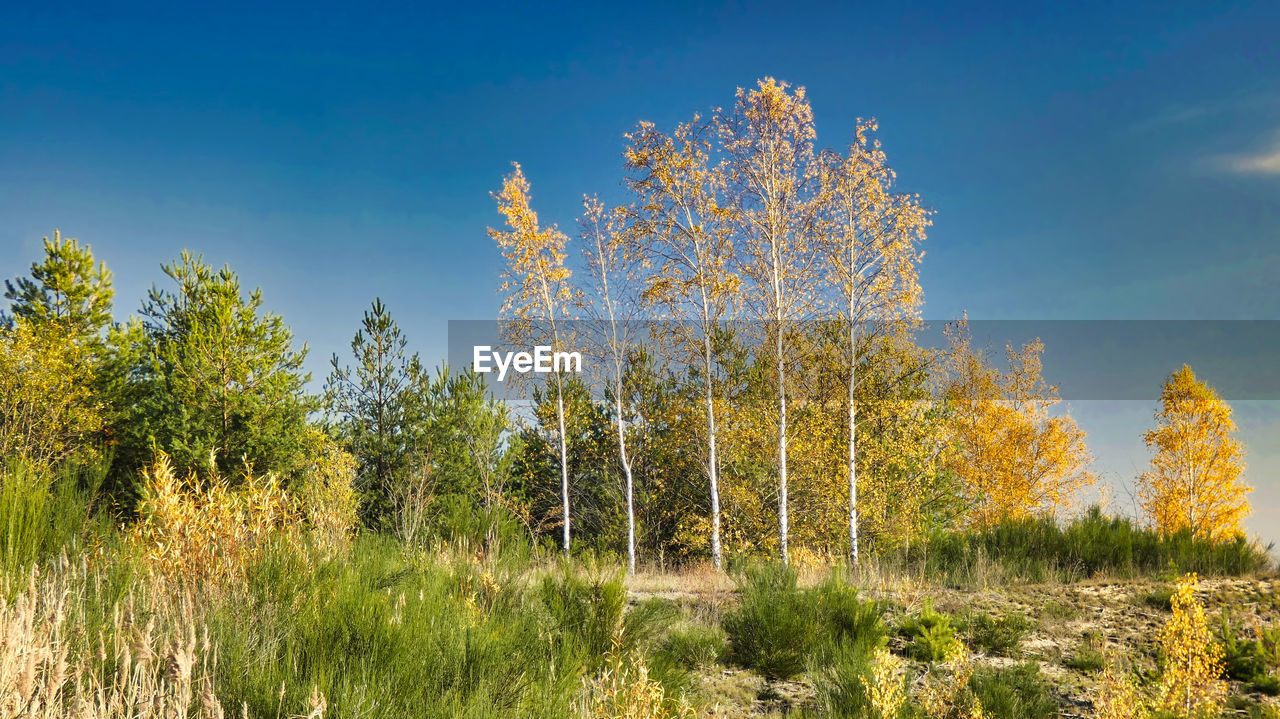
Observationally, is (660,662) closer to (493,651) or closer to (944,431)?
(493,651)

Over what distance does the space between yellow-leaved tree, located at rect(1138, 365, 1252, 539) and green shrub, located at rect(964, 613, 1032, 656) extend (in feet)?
63.5

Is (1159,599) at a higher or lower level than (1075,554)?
lower

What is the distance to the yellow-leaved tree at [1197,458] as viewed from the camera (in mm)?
22062

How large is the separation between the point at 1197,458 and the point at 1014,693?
22366 mm

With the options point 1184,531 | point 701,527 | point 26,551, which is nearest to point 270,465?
point 701,527

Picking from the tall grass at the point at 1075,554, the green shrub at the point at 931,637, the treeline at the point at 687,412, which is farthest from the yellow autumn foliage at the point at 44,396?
the tall grass at the point at 1075,554

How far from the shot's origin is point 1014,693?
533cm

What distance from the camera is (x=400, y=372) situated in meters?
18.9

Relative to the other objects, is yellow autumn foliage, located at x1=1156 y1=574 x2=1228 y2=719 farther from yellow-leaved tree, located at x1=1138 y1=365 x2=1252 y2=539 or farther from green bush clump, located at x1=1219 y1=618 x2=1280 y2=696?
yellow-leaved tree, located at x1=1138 y1=365 x2=1252 y2=539

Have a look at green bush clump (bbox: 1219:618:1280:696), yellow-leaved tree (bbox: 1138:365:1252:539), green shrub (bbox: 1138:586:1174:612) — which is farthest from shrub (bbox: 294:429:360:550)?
yellow-leaved tree (bbox: 1138:365:1252:539)

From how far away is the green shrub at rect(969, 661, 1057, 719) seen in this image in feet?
16.9

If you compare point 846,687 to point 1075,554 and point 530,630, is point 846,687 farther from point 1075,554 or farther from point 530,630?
point 1075,554

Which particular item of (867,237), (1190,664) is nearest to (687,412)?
(867,237)

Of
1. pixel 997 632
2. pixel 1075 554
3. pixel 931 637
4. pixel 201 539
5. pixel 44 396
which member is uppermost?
pixel 44 396
